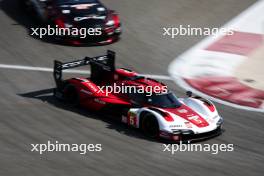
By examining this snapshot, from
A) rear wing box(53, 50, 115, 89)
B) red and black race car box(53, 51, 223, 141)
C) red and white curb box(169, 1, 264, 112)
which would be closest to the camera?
red and black race car box(53, 51, 223, 141)

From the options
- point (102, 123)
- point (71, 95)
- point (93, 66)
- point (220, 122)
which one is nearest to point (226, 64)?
point (93, 66)

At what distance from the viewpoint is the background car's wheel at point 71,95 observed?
62.8ft

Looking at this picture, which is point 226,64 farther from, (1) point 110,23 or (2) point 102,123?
(2) point 102,123

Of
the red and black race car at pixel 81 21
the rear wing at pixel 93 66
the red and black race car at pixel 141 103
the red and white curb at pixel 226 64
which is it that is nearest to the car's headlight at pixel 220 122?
the red and black race car at pixel 141 103

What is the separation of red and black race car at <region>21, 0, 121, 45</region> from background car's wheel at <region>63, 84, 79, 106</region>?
475 cm

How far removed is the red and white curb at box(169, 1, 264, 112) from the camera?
2036 centimetres

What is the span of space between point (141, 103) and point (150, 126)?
73 centimetres

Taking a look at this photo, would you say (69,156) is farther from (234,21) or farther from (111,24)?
(234,21)

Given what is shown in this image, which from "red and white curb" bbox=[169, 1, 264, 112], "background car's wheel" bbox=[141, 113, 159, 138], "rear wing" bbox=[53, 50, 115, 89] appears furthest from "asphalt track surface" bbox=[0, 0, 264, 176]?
"rear wing" bbox=[53, 50, 115, 89]

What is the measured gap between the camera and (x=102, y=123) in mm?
18000

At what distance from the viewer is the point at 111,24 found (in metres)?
23.9

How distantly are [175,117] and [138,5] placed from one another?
11.2 m

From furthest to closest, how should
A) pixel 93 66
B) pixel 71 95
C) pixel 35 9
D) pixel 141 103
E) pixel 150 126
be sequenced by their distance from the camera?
1. pixel 35 9
2. pixel 93 66
3. pixel 71 95
4. pixel 141 103
5. pixel 150 126

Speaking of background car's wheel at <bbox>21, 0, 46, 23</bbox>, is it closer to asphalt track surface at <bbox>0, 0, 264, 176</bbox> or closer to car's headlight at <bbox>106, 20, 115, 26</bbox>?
asphalt track surface at <bbox>0, 0, 264, 176</bbox>
